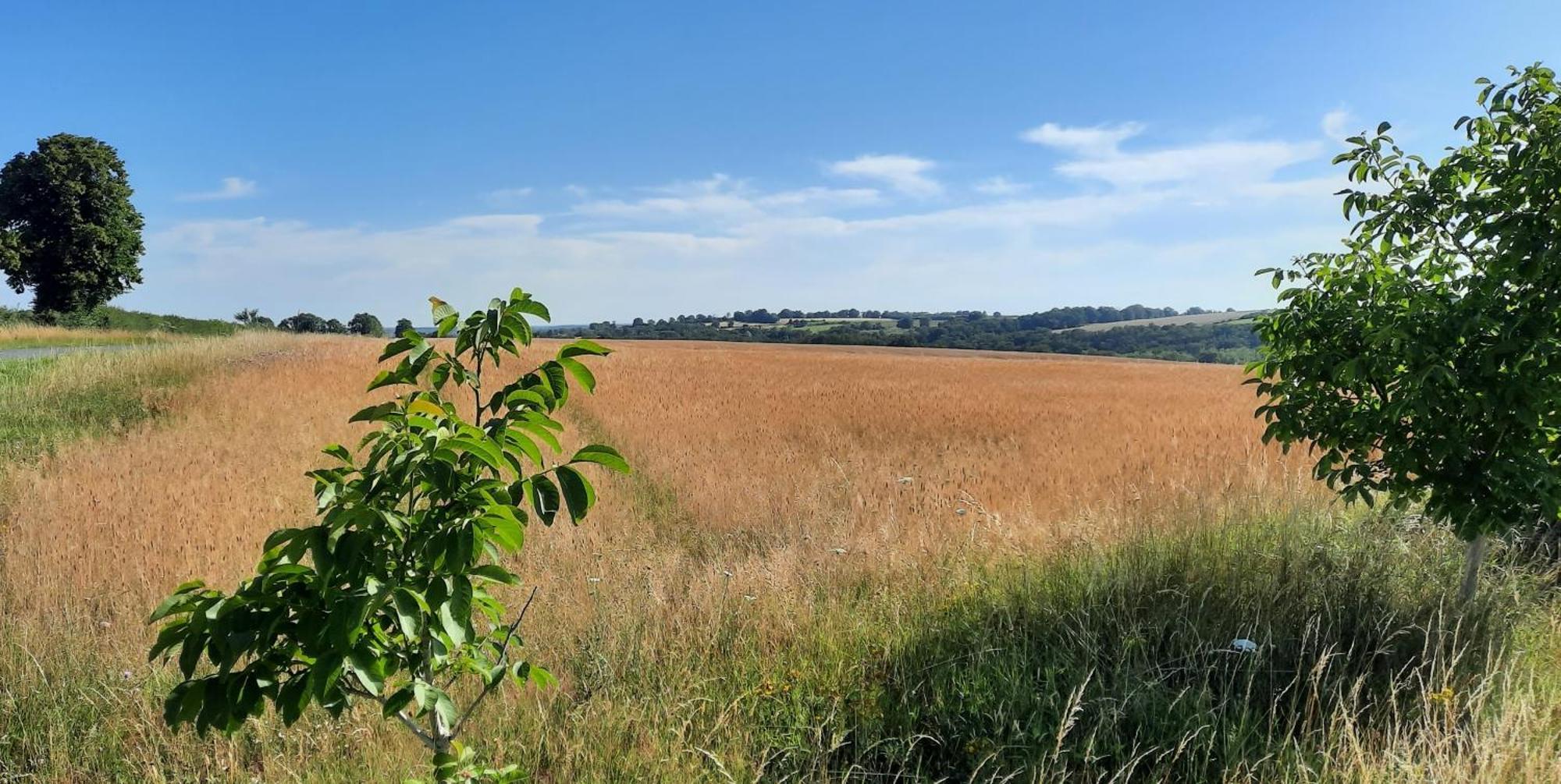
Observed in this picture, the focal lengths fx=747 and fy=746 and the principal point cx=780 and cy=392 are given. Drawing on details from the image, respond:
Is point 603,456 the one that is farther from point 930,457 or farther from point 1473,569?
point 930,457

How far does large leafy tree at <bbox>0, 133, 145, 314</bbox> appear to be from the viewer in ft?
120

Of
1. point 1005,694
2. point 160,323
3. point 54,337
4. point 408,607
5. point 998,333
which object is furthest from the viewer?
point 998,333

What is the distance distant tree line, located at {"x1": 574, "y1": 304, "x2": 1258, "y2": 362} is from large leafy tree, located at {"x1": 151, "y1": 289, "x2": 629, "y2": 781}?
5264cm

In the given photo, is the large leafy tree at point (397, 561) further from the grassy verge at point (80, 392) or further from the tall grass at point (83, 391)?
the tall grass at point (83, 391)

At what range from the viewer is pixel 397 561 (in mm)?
2010

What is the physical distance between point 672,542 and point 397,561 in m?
4.76

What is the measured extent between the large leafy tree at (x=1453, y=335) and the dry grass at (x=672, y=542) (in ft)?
4.05

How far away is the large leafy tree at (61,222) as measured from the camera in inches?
1441

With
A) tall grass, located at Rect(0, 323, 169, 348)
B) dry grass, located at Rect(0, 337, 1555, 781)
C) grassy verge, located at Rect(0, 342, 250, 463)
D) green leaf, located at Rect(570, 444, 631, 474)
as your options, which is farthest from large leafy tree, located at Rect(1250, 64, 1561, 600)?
tall grass, located at Rect(0, 323, 169, 348)

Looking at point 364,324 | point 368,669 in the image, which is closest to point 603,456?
point 368,669

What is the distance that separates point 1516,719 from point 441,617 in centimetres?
429

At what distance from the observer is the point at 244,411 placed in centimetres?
1118

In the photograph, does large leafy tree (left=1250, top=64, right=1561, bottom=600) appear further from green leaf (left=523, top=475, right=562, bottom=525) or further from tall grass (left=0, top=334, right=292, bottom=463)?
tall grass (left=0, top=334, right=292, bottom=463)

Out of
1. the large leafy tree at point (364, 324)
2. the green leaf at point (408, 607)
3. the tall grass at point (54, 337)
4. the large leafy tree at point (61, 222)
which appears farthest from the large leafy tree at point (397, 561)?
the large leafy tree at point (364, 324)
